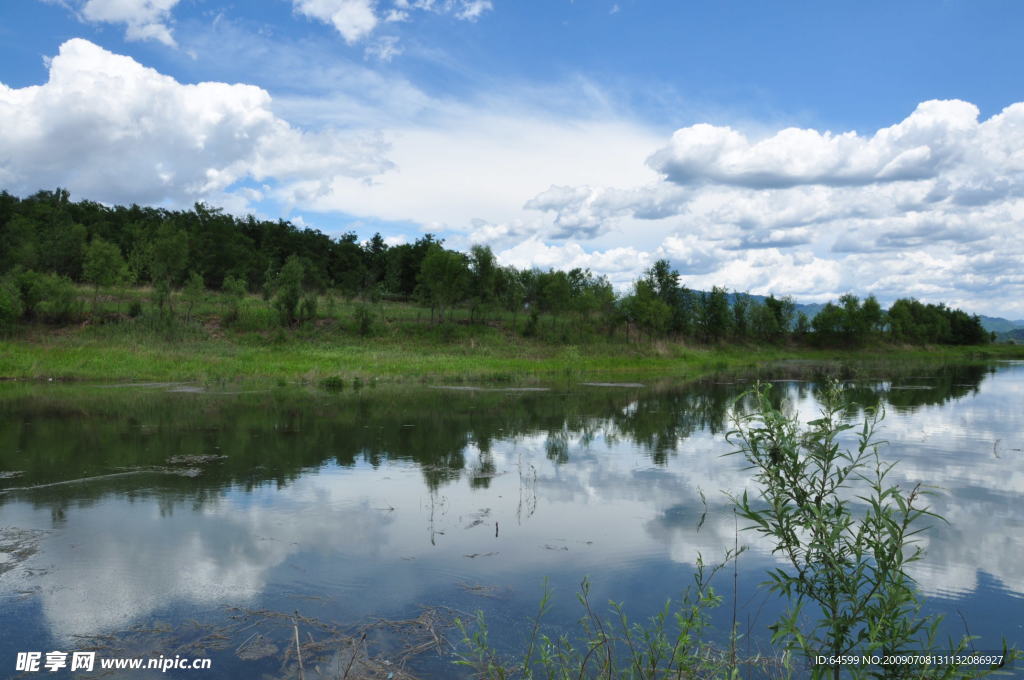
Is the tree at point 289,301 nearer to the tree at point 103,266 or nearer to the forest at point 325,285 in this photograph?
the forest at point 325,285

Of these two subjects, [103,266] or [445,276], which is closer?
[103,266]

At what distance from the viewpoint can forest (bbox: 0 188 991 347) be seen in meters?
47.5

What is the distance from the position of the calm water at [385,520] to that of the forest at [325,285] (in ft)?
83.4

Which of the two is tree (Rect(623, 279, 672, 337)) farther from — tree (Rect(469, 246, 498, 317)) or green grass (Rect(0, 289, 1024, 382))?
tree (Rect(469, 246, 498, 317))

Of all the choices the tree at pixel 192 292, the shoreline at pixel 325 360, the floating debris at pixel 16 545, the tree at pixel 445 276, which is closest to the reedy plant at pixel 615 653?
the floating debris at pixel 16 545

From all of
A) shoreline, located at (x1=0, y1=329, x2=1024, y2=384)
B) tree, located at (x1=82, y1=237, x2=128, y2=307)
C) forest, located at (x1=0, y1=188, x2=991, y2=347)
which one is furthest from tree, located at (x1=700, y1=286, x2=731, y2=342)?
tree, located at (x1=82, y1=237, x2=128, y2=307)

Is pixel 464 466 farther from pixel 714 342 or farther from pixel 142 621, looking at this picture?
pixel 714 342

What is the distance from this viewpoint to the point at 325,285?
7138 centimetres

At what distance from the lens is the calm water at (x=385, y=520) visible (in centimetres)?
789

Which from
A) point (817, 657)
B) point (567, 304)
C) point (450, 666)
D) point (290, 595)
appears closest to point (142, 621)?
point (290, 595)

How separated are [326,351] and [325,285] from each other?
27169 millimetres

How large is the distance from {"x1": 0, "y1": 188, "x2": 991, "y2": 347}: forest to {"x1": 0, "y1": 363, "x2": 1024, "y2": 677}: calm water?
83.4 ft

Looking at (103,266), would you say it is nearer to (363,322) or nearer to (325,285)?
(363,322)

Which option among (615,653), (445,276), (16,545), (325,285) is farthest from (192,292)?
(615,653)
